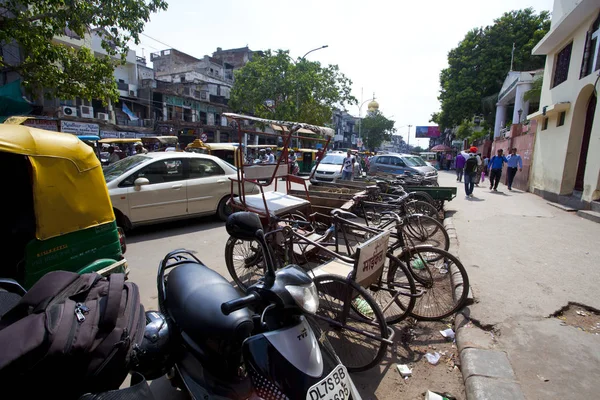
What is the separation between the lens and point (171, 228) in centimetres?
677

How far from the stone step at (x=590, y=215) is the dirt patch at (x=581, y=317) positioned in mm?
5321

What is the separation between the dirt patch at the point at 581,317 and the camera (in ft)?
10.1

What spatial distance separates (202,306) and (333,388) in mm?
849

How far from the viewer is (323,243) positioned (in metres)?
3.42

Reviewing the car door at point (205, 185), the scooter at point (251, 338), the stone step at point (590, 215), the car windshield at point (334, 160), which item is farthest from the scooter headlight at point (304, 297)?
the car windshield at point (334, 160)

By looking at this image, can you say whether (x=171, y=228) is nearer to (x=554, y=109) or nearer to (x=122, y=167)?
(x=122, y=167)

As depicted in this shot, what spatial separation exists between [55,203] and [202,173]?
4.37 metres

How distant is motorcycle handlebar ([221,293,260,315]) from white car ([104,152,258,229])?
4937mm

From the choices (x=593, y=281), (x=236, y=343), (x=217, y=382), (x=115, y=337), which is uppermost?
(x=115, y=337)

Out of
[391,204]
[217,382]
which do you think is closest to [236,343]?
[217,382]

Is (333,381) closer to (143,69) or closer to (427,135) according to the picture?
(143,69)

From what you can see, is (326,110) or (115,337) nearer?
(115,337)

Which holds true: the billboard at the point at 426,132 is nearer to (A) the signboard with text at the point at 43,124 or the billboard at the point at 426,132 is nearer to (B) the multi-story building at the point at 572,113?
(B) the multi-story building at the point at 572,113

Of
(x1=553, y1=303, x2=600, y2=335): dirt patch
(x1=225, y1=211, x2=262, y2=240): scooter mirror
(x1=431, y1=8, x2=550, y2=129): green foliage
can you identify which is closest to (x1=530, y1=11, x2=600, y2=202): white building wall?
(x1=553, y1=303, x2=600, y2=335): dirt patch
